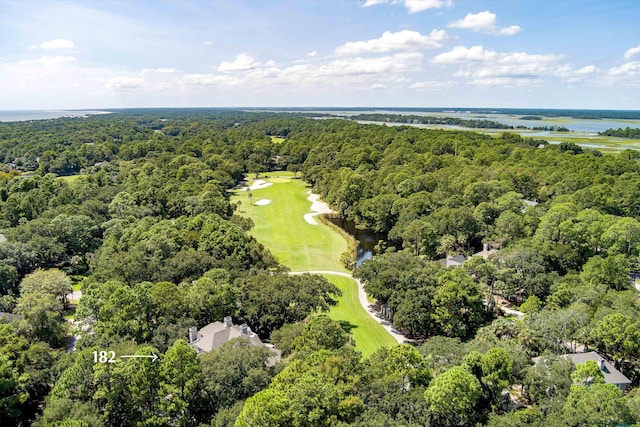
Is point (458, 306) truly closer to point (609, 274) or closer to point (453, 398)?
point (609, 274)

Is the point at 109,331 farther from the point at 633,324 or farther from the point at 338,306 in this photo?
the point at 633,324

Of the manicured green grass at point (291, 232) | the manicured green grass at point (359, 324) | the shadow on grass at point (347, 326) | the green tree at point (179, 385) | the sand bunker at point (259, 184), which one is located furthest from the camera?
the sand bunker at point (259, 184)

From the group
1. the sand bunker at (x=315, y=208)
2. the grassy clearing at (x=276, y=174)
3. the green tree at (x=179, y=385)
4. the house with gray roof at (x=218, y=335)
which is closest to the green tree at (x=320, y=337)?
the house with gray roof at (x=218, y=335)

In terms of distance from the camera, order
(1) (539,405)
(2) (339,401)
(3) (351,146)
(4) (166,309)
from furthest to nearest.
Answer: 1. (3) (351,146)
2. (4) (166,309)
3. (1) (539,405)
4. (2) (339,401)

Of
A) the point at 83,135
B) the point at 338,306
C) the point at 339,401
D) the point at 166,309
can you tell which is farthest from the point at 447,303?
the point at 83,135

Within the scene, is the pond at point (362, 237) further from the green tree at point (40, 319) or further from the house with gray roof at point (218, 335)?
the green tree at point (40, 319)

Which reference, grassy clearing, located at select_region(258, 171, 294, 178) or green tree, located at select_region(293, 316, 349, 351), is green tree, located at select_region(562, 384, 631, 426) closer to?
green tree, located at select_region(293, 316, 349, 351)

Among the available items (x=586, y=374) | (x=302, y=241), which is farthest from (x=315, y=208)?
(x=586, y=374)
